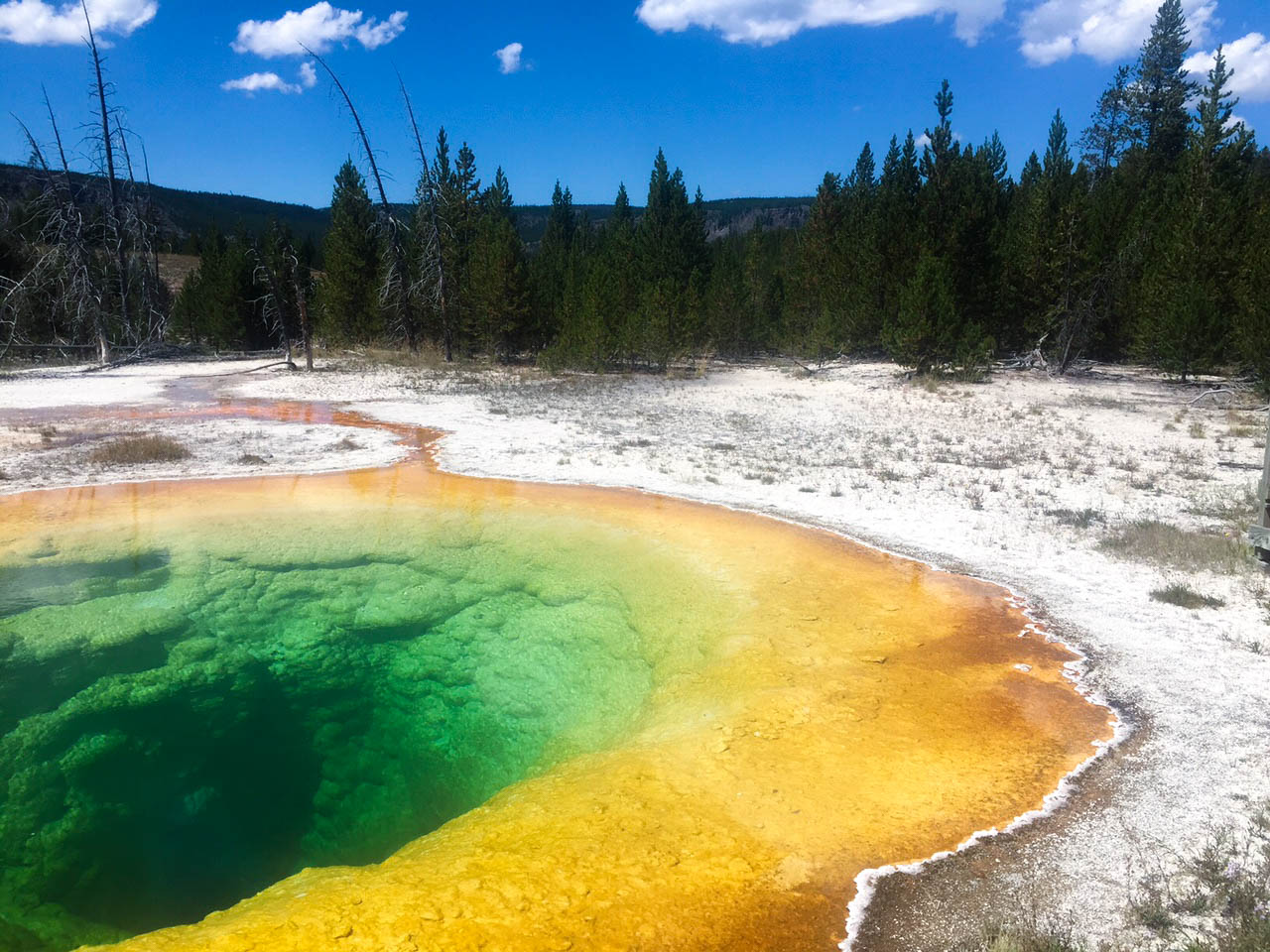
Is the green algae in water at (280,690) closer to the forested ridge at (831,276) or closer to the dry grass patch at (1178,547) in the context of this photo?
the dry grass patch at (1178,547)

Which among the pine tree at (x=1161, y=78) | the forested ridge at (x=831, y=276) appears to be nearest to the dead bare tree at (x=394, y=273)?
the forested ridge at (x=831, y=276)

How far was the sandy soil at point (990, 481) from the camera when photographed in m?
3.84

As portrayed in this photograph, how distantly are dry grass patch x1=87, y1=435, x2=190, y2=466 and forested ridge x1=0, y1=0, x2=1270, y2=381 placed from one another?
11.5m

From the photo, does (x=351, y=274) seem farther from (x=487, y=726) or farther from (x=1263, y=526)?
(x=1263, y=526)

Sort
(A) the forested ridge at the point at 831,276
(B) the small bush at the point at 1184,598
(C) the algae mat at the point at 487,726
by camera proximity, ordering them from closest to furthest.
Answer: (C) the algae mat at the point at 487,726 → (B) the small bush at the point at 1184,598 → (A) the forested ridge at the point at 831,276

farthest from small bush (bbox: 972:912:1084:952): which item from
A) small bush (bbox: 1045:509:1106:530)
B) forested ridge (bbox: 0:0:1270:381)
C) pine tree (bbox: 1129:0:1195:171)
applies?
pine tree (bbox: 1129:0:1195:171)

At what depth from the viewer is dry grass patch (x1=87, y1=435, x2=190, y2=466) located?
39.1 ft

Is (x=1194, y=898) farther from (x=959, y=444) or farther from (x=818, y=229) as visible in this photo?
(x=818, y=229)

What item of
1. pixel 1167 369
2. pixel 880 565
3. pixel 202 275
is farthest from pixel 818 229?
pixel 880 565

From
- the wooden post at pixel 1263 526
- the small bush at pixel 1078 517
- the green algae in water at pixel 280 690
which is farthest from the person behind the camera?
the small bush at pixel 1078 517

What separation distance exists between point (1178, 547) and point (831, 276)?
23.8 meters

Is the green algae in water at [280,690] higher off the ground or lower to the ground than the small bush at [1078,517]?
lower

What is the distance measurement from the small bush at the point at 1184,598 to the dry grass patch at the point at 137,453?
12.5 m

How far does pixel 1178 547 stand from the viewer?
795 cm
